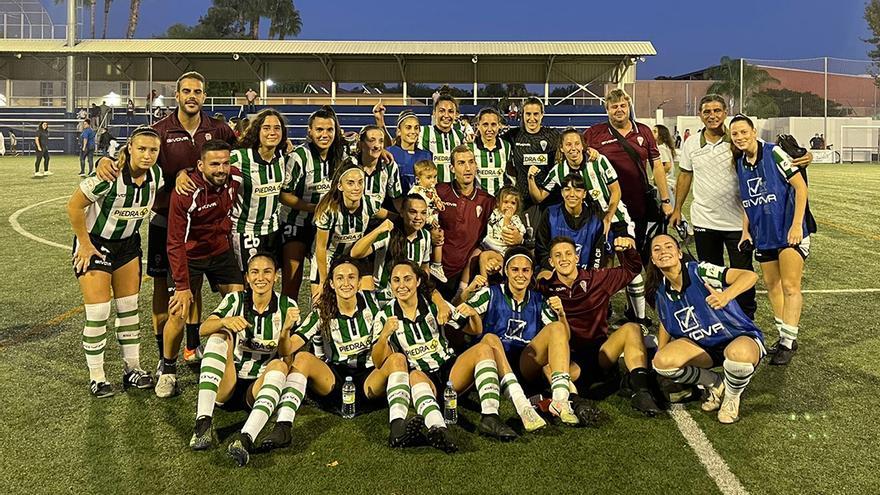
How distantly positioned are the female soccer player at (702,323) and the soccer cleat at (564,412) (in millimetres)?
638

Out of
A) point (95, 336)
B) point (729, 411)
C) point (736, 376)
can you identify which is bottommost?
point (729, 411)

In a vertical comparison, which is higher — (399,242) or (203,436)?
(399,242)

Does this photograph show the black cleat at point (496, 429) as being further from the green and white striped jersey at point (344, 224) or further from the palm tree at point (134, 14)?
the palm tree at point (134, 14)

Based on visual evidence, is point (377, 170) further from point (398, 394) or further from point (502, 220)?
point (398, 394)

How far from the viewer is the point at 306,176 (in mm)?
4891

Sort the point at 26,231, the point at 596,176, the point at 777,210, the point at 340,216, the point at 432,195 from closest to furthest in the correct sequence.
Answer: the point at 340,216, the point at 777,210, the point at 432,195, the point at 596,176, the point at 26,231

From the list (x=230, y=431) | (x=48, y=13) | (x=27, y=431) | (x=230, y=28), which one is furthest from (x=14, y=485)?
(x=230, y=28)

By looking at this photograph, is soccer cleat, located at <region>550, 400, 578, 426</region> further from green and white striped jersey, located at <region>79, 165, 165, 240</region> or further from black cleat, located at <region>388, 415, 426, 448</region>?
green and white striped jersey, located at <region>79, 165, 165, 240</region>

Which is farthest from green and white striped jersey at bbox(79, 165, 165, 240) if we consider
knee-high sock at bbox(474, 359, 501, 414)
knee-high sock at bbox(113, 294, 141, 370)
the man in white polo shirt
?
the man in white polo shirt

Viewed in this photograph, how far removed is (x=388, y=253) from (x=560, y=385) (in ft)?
5.52

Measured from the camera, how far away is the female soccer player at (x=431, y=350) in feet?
12.0

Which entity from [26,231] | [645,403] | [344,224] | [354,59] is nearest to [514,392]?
[645,403]

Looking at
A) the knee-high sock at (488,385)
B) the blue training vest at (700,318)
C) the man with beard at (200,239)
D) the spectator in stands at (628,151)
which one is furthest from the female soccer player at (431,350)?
the spectator in stands at (628,151)

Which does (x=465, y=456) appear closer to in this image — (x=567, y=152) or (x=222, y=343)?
(x=222, y=343)
